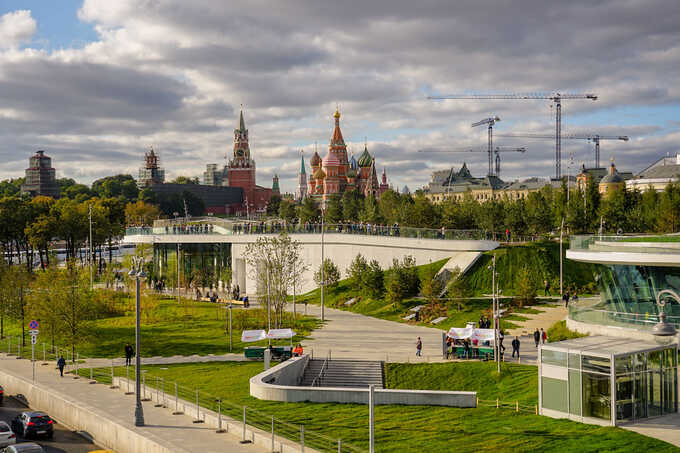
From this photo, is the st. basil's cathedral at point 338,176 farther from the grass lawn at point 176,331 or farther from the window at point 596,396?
the window at point 596,396

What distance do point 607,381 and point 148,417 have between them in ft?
57.0

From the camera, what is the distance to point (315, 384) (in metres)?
35.2

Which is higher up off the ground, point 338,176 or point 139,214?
point 338,176

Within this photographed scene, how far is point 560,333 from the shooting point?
39.1m

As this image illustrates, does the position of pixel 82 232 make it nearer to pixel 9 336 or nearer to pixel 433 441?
pixel 9 336

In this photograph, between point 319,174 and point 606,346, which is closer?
point 606,346

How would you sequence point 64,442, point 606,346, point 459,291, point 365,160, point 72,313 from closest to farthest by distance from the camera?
point 606,346 → point 64,442 → point 72,313 → point 459,291 → point 365,160

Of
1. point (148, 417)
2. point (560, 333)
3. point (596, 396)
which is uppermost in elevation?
point (596, 396)

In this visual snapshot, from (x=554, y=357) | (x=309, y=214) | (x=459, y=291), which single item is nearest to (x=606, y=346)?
(x=554, y=357)

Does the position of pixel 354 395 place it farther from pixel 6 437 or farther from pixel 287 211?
pixel 287 211

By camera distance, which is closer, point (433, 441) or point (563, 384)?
point (433, 441)

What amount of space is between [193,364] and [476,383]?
53.3 ft

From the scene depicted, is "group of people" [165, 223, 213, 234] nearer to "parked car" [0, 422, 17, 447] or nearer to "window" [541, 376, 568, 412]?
"parked car" [0, 422, 17, 447]

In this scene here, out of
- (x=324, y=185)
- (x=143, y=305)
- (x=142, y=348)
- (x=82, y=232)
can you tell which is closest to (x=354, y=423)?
(x=142, y=348)
